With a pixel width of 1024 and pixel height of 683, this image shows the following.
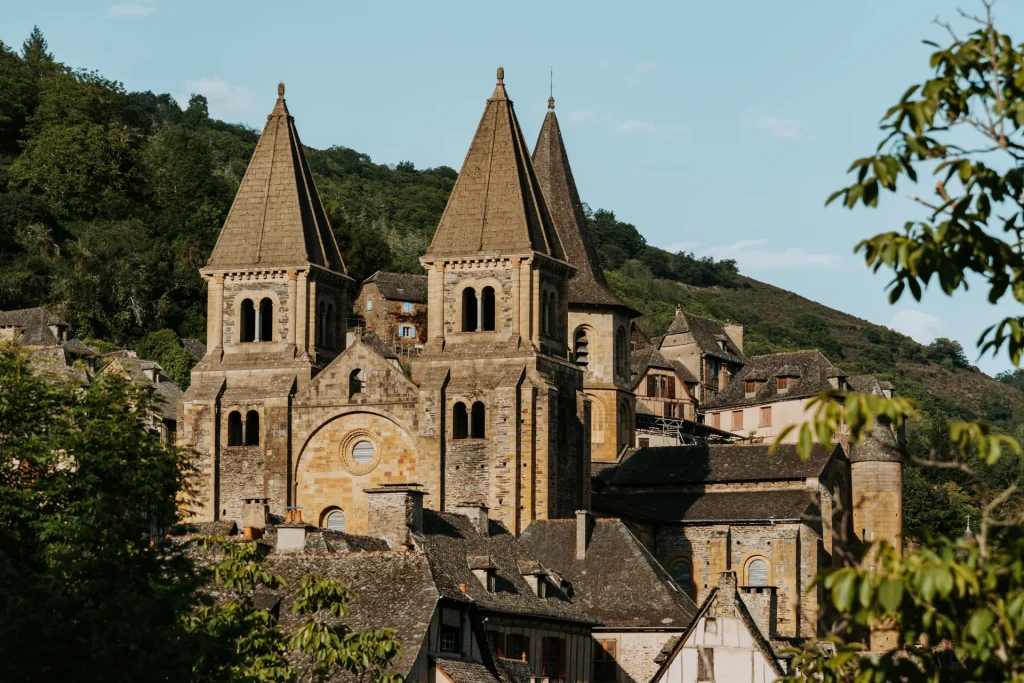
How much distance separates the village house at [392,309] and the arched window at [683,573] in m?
55.0

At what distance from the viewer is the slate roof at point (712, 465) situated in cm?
6956

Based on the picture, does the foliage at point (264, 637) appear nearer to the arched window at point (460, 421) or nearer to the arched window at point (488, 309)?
the arched window at point (460, 421)

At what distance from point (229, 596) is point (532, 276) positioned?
23.0 metres

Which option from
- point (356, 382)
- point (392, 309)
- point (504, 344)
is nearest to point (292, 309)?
point (356, 382)

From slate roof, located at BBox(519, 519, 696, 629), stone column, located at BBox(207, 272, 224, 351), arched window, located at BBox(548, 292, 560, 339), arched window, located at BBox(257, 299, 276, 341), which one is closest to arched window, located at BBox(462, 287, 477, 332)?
arched window, located at BBox(548, 292, 560, 339)

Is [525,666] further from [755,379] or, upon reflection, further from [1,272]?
[1,272]

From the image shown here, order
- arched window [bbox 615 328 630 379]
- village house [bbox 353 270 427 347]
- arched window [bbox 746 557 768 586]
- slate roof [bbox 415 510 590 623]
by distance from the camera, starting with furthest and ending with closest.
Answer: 1. village house [bbox 353 270 427 347]
2. arched window [bbox 615 328 630 379]
3. arched window [bbox 746 557 768 586]
4. slate roof [bbox 415 510 590 623]

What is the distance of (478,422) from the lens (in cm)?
6100

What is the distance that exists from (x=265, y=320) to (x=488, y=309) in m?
7.58

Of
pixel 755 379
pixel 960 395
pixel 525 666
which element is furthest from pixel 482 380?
pixel 960 395

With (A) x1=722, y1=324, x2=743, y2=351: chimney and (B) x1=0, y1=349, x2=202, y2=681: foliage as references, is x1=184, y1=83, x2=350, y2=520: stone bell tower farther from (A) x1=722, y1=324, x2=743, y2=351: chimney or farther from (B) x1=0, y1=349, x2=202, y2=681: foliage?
(A) x1=722, y1=324, x2=743, y2=351: chimney

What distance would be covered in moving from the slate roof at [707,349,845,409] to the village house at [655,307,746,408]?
19880 millimetres

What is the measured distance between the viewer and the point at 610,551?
58.6 meters

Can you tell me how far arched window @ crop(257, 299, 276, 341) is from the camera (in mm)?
64375
